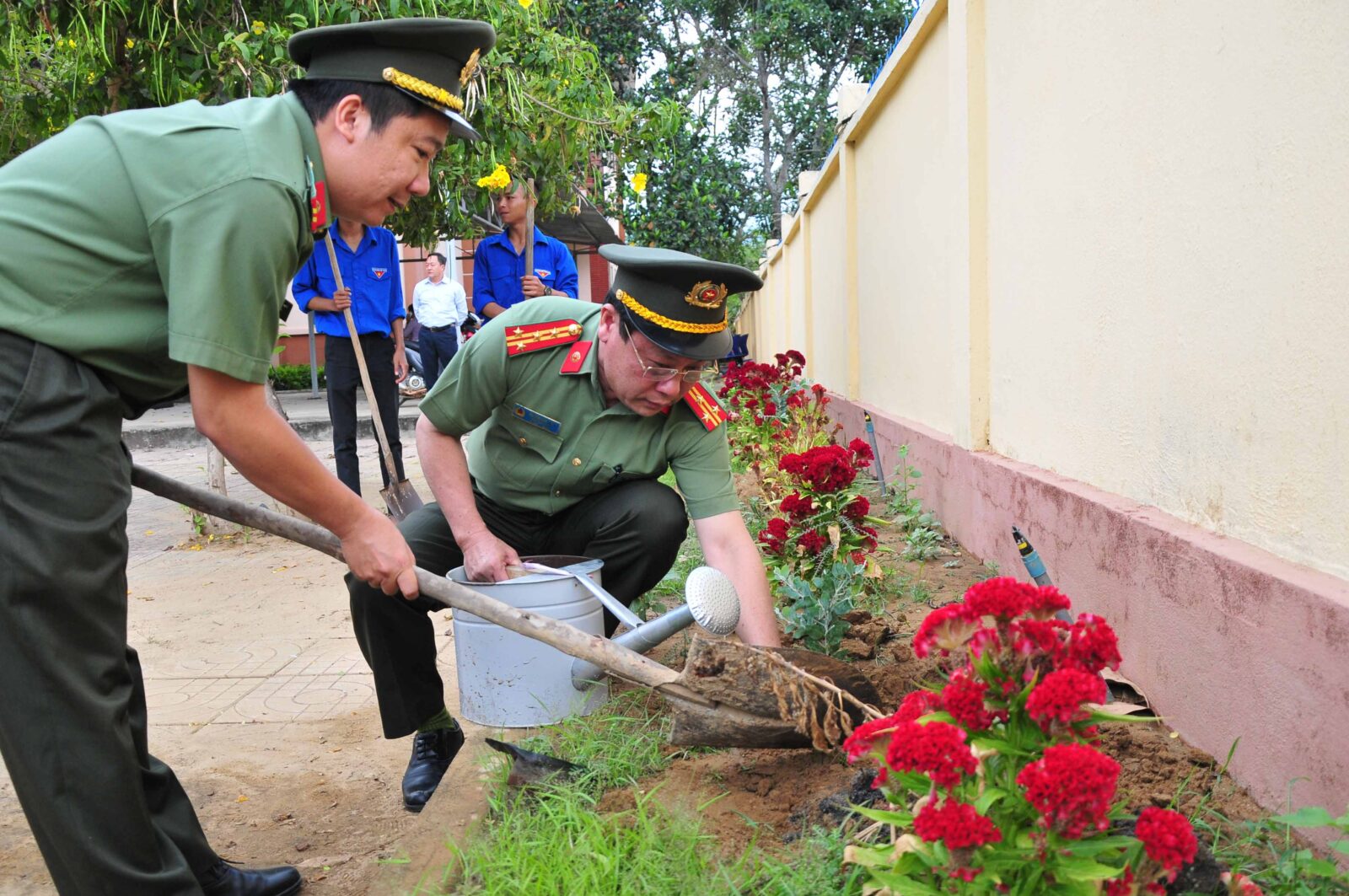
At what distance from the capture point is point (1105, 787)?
1103mm

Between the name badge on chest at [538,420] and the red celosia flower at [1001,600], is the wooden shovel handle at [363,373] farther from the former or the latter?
the red celosia flower at [1001,600]

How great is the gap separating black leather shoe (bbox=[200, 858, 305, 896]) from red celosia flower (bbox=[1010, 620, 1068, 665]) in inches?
64.1

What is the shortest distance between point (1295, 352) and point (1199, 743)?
2.58 feet

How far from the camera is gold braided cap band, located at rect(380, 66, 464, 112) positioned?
177 cm

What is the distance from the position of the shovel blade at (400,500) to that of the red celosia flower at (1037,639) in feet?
14.7

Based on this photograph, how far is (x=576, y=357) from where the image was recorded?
9.16 ft

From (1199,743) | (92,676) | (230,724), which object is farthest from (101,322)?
(1199,743)

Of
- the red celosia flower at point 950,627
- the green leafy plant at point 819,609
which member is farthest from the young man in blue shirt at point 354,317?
the red celosia flower at point 950,627

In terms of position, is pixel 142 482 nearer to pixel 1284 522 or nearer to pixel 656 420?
pixel 656 420

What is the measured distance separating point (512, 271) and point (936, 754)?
18.7 feet

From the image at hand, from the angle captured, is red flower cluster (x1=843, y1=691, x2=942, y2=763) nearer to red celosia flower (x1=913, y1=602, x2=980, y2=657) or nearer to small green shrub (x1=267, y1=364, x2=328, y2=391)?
red celosia flower (x1=913, y1=602, x2=980, y2=657)

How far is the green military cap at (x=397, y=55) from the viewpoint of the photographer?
70.2 inches

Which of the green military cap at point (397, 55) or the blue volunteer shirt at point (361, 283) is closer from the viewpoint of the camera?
the green military cap at point (397, 55)

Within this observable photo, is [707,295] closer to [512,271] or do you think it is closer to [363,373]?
[363,373]
